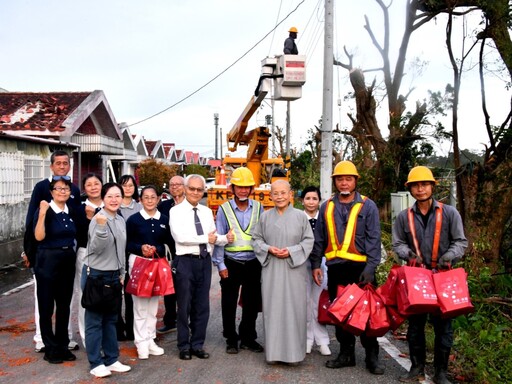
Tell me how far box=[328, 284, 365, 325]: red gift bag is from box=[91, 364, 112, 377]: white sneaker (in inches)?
83.0

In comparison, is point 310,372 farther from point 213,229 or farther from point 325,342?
point 213,229

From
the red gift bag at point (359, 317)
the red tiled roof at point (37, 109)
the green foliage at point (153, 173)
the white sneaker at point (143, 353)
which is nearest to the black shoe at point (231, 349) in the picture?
the white sneaker at point (143, 353)

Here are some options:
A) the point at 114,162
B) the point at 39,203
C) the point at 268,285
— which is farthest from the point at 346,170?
the point at 114,162

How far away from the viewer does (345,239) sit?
17.3ft

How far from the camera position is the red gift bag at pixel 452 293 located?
4602 mm

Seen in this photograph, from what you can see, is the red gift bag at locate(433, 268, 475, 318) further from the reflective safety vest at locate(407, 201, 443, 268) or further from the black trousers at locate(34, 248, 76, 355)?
the black trousers at locate(34, 248, 76, 355)

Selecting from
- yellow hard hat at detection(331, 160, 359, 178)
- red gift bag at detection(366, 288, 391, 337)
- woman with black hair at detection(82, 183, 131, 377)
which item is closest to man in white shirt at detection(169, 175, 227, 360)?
A: woman with black hair at detection(82, 183, 131, 377)

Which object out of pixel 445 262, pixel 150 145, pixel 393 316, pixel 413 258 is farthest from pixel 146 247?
pixel 150 145

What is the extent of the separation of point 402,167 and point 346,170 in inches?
371

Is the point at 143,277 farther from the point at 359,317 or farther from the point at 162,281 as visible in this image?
the point at 359,317

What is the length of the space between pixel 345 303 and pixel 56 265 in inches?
110

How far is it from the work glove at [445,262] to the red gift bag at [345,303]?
74 cm

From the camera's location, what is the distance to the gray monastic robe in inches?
209

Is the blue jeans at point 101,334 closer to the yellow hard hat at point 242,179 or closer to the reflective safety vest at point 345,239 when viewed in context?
the yellow hard hat at point 242,179
